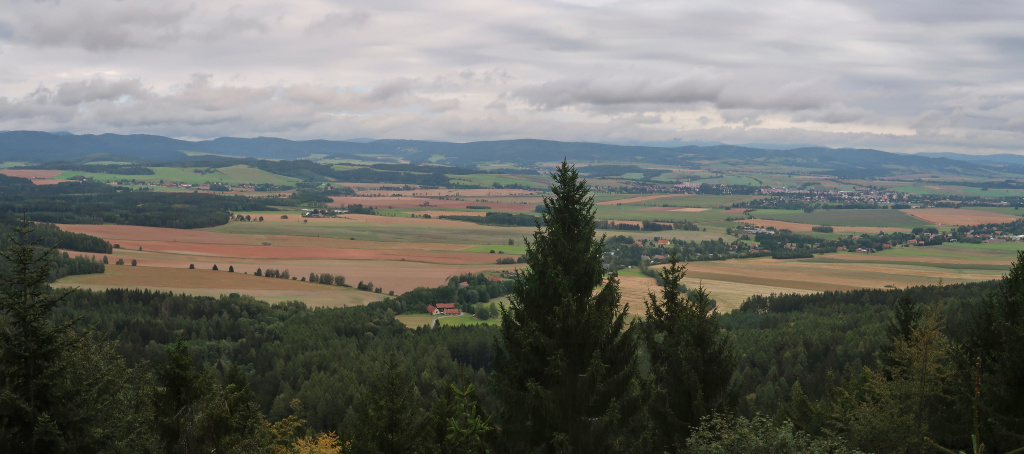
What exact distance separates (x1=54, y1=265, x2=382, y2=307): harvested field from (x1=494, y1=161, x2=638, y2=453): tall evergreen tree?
76992mm

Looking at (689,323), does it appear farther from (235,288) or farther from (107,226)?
(107,226)

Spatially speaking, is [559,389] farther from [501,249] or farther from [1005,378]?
Result: [501,249]

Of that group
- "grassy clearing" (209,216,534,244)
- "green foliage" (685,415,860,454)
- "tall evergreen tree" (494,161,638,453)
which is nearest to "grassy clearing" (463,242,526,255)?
"grassy clearing" (209,216,534,244)

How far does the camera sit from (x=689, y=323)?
881 inches

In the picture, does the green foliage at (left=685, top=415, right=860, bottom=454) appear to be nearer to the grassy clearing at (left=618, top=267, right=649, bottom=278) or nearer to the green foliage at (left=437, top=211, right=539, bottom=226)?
the grassy clearing at (left=618, top=267, right=649, bottom=278)

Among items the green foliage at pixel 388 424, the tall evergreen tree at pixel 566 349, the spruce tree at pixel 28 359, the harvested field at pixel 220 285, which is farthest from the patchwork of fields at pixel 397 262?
the spruce tree at pixel 28 359

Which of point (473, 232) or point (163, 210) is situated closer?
point (473, 232)

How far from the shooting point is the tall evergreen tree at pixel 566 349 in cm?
1789

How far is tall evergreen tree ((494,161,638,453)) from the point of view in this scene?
17891mm

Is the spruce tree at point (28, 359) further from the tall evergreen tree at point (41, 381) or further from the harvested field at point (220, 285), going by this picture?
the harvested field at point (220, 285)

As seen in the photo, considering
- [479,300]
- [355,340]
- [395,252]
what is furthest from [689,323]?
[395,252]

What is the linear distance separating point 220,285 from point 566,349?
3537 inches

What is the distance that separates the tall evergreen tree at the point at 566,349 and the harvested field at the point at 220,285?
7699 centimetres

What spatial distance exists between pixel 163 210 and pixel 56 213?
83.0 ft
